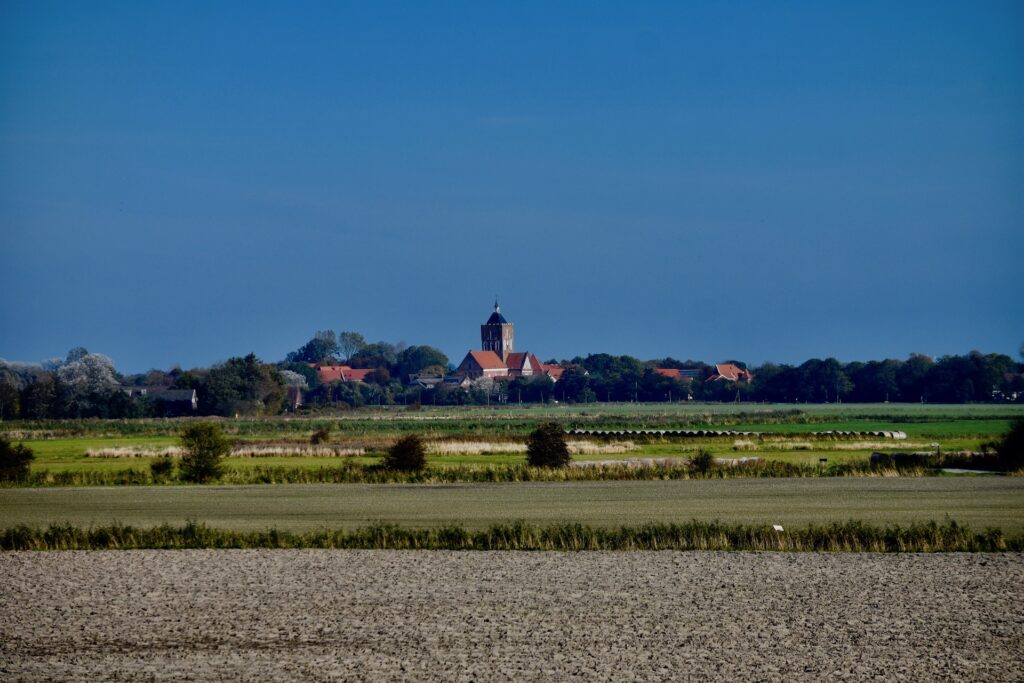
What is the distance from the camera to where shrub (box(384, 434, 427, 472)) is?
4459cm

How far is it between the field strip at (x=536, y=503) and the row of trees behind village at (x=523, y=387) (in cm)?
7313

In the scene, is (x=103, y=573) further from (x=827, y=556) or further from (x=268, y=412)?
(x=268, y=412)

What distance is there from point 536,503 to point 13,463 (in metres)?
19.3

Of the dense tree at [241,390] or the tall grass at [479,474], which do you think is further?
the dense tree at [241,390]

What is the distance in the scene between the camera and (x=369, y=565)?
73.2 ft

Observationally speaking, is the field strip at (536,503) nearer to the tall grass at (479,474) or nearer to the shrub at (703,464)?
the tall grass at (479,474)

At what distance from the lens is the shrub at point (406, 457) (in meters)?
44.6

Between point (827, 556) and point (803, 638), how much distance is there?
7.15m

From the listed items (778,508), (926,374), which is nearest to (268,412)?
(926,374)

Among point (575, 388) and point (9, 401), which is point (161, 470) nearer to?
point (9, 401)

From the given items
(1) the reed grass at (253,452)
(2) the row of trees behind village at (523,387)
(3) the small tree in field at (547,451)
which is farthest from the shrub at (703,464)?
(2) the row of trees behind village at (523,387)

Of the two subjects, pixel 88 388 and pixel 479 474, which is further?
pixel 88 388

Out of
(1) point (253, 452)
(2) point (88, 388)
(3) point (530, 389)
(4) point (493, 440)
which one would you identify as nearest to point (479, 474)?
(1) point (253, 452)

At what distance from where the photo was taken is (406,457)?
44.8 metres
